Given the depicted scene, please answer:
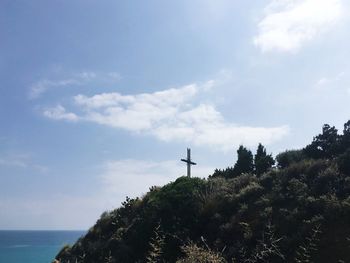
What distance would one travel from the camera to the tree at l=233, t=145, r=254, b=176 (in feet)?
82.4

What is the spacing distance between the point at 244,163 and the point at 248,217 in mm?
9520

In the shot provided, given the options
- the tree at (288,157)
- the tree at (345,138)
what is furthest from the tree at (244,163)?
the tree at (345,138)

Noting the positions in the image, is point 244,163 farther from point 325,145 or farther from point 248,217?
point 248,217

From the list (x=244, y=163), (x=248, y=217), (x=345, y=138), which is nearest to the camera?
(x=248, y=217)

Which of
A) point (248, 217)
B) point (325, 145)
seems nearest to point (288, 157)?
point (325, 145)

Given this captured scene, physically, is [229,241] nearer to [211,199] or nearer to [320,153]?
[211,199]

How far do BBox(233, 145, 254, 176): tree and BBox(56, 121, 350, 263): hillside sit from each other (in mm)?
2358

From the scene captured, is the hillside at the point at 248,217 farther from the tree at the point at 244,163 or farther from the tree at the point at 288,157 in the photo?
the tree at the point at 244,163

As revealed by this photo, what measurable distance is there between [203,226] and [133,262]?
2876 millimetres

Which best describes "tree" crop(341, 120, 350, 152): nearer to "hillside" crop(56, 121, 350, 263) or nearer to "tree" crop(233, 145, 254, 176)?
"hillside" crop(56, 121, 350, 263)

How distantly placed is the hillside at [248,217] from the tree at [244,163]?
7.74 feet

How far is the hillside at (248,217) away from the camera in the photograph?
13375 millimetres

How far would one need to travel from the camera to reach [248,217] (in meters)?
16.3

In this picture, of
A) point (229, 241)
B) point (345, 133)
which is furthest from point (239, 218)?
point (345, 133)
